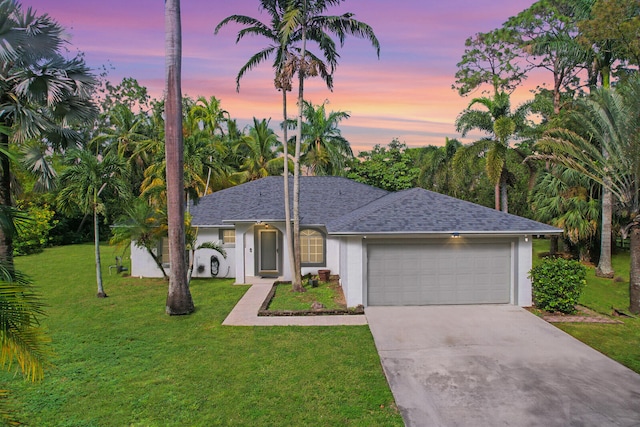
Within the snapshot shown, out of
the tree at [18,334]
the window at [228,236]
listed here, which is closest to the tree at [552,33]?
the window at [228,236]

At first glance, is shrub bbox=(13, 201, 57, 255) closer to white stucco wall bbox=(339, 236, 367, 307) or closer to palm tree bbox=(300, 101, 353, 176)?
palm tree bbox=(300, 101, 353, 176)

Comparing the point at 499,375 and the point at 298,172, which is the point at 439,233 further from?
the point at 298,172

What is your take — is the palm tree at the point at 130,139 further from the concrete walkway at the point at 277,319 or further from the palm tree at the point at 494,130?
the palm tree at the point at 494,130

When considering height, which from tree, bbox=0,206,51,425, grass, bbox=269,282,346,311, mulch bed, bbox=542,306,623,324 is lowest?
grass, bbox=269,282,346,311

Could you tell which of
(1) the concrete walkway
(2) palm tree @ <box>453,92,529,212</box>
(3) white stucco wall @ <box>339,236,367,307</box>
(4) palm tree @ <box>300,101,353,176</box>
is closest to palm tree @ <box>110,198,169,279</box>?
(1) the concrete walkway

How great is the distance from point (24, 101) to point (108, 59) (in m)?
56.8

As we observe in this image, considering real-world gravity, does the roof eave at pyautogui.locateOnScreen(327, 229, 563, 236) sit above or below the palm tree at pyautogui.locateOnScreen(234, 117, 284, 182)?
below

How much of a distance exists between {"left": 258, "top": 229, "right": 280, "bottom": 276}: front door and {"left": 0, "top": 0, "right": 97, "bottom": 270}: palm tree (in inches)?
367

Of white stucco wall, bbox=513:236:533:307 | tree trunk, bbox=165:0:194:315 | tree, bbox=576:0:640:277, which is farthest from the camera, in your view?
tree, bbox=576:0:640:277

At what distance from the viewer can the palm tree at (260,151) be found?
102 feet

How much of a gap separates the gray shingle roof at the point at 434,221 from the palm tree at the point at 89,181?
814 cm

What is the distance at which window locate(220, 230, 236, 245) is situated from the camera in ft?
58.2

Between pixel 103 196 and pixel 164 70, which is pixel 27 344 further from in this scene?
pixel 103 196

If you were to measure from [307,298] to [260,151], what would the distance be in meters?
20.7
